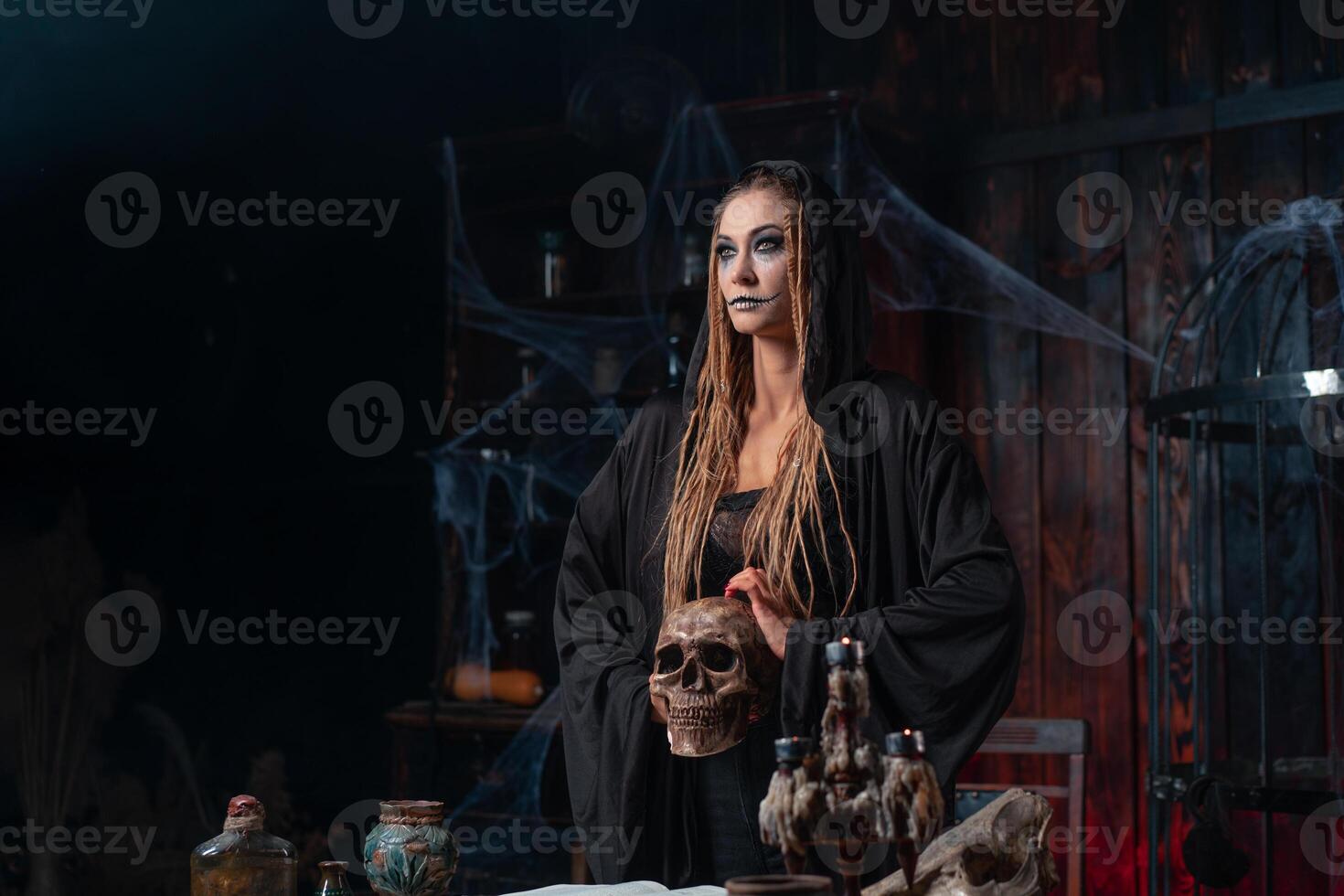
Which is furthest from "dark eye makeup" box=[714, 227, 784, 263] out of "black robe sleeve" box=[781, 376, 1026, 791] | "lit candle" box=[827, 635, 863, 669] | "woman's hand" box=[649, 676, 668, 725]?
"lit candle" box=[827, 635, 863, 669]

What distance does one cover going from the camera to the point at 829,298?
7.26 feet

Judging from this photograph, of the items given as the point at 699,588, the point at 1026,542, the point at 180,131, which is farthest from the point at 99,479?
the point at 1026,542

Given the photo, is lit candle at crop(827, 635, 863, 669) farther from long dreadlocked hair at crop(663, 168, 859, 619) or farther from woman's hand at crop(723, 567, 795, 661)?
long dreadlocked hair at crop(663, 168, 859, 619)

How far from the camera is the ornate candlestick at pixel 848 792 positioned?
129 cm

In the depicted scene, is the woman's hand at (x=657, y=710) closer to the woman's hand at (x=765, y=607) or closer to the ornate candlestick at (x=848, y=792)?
the woman's hand at (x=765, y=607)

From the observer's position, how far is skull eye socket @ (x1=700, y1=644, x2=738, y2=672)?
1927 millimetres

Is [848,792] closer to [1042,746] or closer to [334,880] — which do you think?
[334,880]

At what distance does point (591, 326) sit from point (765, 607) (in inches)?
108

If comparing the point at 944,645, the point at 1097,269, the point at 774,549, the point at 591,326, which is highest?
the point at 1097,269

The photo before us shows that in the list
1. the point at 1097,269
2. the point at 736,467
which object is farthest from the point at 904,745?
the point at 1097,269

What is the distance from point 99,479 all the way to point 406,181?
1.57 metres

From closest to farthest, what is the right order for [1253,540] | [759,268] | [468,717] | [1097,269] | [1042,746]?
1. [759,268]
2. [1042,746]
3. [1253,540]
4. [1097,269]
5. [468,717]

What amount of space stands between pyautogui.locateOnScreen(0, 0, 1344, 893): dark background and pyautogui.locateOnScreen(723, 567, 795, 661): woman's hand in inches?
92.5

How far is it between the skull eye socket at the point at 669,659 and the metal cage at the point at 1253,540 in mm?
2003
